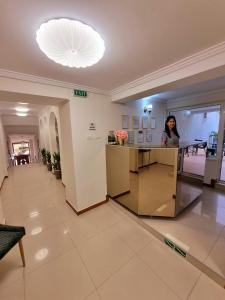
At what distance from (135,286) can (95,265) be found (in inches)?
20.3

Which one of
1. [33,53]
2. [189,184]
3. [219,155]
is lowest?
[189,184]

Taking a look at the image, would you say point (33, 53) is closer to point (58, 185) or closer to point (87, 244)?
point (87, 244)

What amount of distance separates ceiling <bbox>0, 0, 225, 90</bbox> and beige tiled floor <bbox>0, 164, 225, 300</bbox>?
2.46 meters

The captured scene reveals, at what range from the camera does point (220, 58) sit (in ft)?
4.68

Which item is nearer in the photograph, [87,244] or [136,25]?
[136,25]

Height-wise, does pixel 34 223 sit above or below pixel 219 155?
below

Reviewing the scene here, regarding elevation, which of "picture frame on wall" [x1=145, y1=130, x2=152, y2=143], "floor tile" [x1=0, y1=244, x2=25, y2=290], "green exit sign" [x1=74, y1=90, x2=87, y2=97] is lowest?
"floor tile" [x1=0, y1=244, x2=25, y2=290]

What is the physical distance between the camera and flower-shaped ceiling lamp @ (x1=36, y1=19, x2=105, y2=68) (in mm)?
1032

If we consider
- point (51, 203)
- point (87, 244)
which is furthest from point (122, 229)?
point (51, 203)

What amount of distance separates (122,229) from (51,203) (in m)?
1.82

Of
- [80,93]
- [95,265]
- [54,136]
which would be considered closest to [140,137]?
[80,93]

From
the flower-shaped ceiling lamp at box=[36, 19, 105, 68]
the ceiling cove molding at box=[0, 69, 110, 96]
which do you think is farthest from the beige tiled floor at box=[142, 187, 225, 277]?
the ceiling cove molding at box=[0, 69, 110, 96]

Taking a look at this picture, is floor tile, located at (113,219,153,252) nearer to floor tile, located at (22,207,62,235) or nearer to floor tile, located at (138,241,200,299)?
floor tile, located at (138,241,200,299)

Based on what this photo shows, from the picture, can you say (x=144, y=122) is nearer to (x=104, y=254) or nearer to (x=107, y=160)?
(x=107, y=160)
